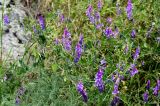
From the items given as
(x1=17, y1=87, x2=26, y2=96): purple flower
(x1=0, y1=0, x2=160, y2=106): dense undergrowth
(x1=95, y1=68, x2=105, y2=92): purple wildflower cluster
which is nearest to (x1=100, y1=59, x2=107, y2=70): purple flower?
(x1=0, y1=0, x2=160, y2=106): dense undergrowth

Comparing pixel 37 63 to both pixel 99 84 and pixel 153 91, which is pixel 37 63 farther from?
pixel 153 91

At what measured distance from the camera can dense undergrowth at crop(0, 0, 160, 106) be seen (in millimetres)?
2453

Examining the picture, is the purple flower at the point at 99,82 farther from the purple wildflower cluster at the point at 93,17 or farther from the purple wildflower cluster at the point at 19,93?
the purple wildflower cluster at the point at 93,17

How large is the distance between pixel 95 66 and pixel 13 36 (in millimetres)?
802

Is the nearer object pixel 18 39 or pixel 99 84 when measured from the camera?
pixel 99 84

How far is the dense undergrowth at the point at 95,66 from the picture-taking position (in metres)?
2.45

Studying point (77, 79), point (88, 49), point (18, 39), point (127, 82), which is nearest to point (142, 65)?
point (127, 82)

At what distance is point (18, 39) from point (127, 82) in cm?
95

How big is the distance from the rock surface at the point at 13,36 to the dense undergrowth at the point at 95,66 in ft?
0.30

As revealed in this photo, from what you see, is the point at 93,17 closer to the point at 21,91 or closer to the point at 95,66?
the point at 95,66

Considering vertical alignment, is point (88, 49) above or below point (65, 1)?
below

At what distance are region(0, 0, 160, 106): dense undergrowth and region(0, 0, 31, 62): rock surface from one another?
0.09m

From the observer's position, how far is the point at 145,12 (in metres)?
3.17

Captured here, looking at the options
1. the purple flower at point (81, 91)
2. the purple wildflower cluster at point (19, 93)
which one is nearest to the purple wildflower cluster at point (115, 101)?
the purple flower at point (81, 91)
